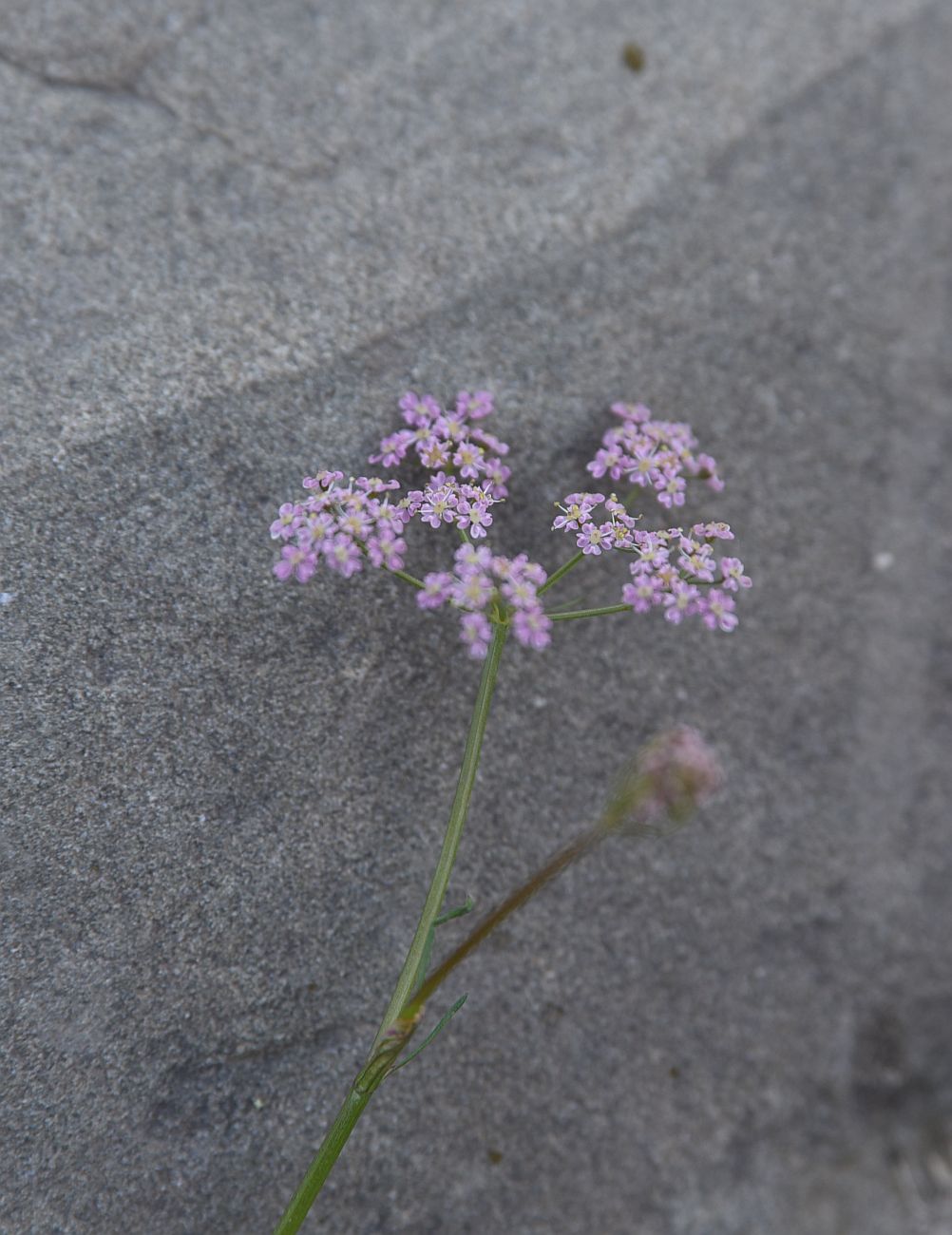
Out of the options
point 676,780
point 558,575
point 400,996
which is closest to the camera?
point 676,780

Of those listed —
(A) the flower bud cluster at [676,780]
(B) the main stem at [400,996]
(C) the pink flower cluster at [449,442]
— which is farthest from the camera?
(C) the pink flower cluster at [449,442]

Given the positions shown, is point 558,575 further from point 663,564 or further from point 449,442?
point 449,442

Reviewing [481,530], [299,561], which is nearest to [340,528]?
[299,561]

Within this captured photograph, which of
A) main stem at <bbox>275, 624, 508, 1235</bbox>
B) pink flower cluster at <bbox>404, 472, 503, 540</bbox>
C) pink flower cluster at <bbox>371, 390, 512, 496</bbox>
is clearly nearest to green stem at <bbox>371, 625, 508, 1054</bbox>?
main stem at <bbox>275, 624, 508, 1235</bbox>

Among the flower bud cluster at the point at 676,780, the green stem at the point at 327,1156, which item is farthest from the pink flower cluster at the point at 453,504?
the green stem at the point at 327,1156

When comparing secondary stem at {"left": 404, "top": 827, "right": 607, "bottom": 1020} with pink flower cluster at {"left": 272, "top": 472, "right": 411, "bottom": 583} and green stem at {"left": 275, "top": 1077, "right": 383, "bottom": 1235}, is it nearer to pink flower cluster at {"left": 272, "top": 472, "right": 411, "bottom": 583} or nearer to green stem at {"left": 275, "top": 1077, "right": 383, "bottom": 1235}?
green stem at {"left": 275, "top": 1077, "right": 383, "bottom": 1235}

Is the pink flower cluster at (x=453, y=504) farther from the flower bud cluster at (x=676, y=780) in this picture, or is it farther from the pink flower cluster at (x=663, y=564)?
the flower bud cluster at (x=676, y=780)
